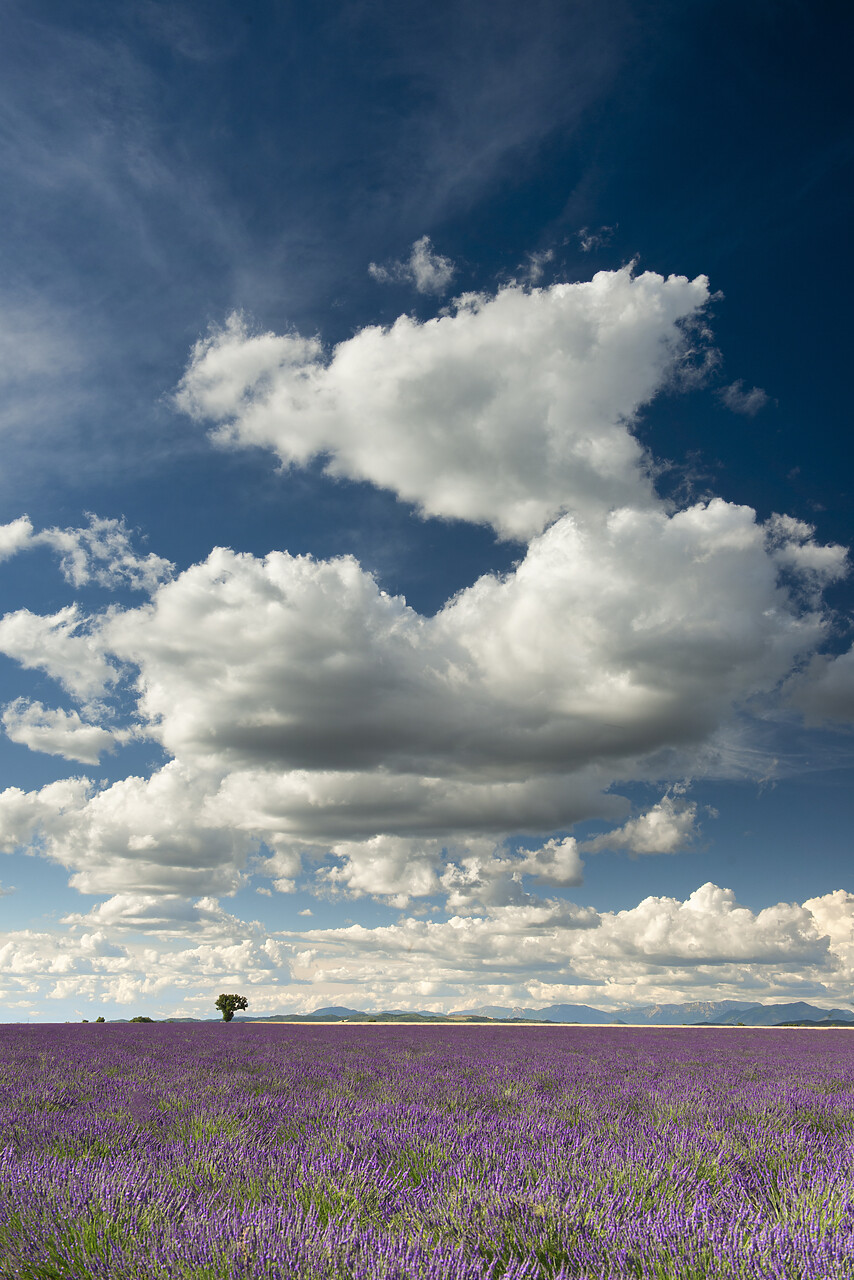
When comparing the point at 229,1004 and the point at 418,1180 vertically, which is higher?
the point at 418,1180

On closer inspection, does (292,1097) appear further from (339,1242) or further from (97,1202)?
(339,1242)

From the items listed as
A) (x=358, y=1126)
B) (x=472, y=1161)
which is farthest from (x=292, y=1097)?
(x=472, y=1161)

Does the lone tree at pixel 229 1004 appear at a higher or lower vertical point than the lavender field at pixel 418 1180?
lower

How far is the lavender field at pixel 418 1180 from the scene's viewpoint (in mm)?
2279

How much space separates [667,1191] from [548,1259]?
1221 mm

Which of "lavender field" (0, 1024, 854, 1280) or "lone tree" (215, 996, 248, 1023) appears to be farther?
"lone tree" (215, 996, 248, 1023)

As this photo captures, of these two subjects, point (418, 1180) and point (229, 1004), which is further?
point (229, 1004)

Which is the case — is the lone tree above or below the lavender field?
below

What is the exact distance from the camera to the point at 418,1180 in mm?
3561

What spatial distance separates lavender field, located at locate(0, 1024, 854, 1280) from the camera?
228 centimetres

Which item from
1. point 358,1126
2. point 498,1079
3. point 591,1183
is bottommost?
point 498,1079

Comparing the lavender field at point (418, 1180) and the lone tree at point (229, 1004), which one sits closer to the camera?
the lavender field at point (418, 1180)

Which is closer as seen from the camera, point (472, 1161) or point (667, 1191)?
point (667, 1191)

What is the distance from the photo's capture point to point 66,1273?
2354 mm
